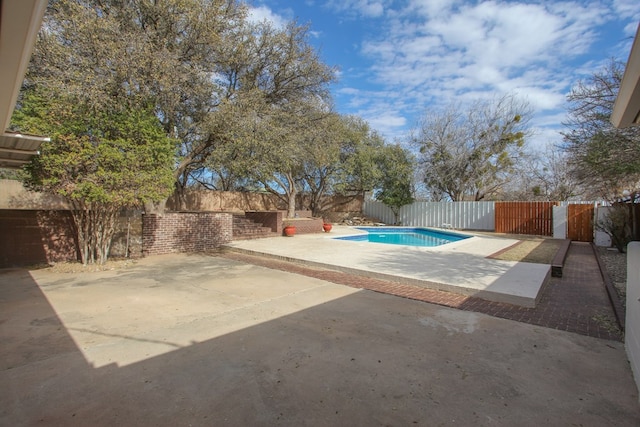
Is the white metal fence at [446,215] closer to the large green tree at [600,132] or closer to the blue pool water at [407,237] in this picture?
the blue pool water at [407,237]

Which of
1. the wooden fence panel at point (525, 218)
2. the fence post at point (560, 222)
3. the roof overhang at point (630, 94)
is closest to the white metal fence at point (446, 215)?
the wooden fence panel at point (525, 218)

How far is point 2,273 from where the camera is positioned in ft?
22.9

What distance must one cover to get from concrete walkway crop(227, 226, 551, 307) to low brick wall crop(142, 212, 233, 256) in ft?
2.16

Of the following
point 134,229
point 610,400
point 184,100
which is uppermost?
point 184,100

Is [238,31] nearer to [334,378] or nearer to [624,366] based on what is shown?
[334,378]

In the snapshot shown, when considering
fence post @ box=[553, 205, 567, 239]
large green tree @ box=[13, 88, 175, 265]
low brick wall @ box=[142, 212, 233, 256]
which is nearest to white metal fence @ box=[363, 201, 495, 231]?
fence post @ box=[553, 205, 567, 239]

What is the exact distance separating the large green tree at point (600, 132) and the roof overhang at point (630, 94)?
4513 millimetres

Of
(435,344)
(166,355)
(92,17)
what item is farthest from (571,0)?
(92,17)

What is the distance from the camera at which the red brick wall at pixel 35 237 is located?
753 centimetres

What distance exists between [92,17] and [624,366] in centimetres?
1091

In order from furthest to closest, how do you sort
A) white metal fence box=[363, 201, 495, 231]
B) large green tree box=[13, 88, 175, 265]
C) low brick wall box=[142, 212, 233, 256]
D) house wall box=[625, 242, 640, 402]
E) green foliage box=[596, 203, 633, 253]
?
white metal fence box=[363, 201, 495, 231] < green foliage box=[596, 203, 633, 253] < low brick wall box=[142, 212, 233, 256] < large green tree box=[13, 88, 175, 265] < house wall box=[625, 242, 640, 402]

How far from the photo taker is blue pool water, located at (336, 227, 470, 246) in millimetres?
15539

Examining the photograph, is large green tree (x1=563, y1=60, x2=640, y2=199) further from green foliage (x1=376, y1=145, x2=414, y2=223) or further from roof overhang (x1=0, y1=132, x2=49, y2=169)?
green foliage (x1=376, y1=145, x2=414, y2=223)

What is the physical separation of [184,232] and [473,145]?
17.5m
